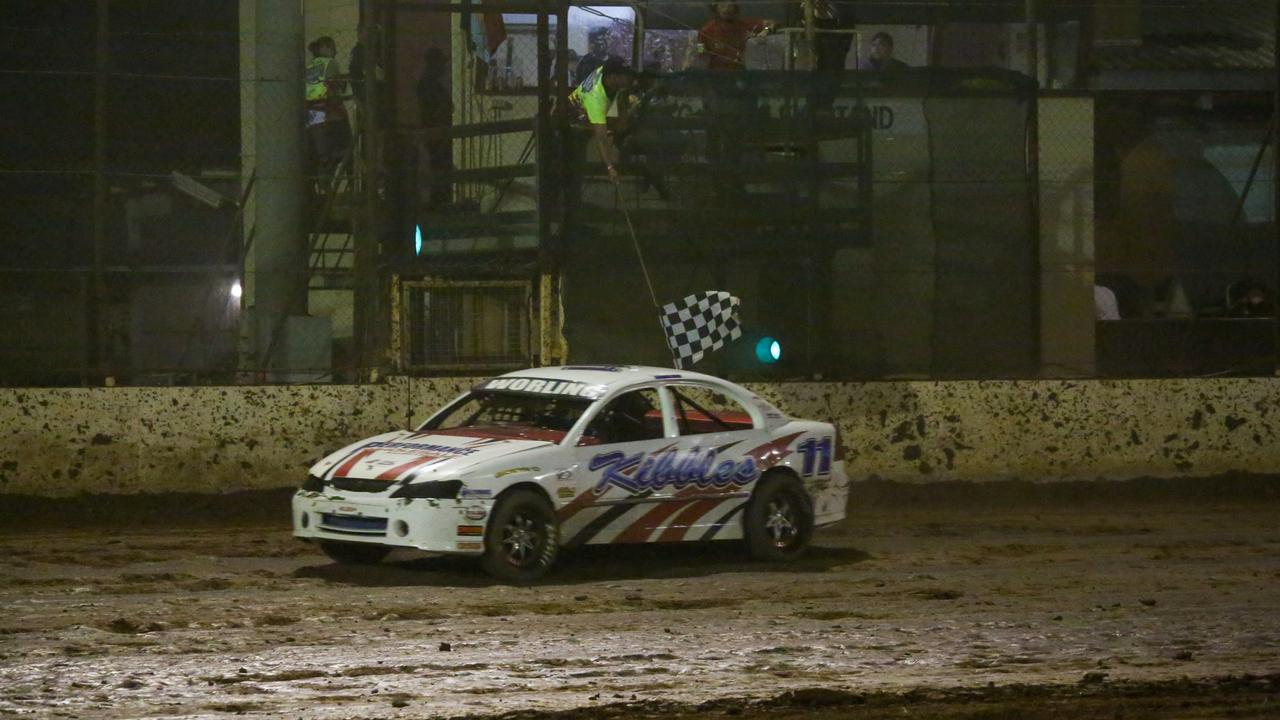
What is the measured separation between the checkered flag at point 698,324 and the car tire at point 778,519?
3773 millimetres

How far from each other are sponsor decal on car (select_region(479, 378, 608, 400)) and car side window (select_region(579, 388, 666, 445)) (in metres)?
0.15

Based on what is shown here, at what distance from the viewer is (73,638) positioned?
27.1 ft

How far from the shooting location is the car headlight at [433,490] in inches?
396

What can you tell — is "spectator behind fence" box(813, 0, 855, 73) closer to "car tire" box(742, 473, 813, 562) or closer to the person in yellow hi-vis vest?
the person in yellow hi-vis vest

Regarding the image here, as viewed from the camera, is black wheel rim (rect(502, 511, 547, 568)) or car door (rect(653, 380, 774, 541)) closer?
black wheel rim (rect(502, 511, 547, 568))

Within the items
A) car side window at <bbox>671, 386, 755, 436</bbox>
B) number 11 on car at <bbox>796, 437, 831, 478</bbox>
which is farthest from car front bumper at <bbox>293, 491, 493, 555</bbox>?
number 11 on car at <bbox>796, 437, 831, 478</bbox>

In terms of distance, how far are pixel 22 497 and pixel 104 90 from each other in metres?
3.29

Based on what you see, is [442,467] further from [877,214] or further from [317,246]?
[877,214]

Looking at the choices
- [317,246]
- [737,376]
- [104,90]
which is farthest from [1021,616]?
[104,90]

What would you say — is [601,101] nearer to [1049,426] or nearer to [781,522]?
[1049,426]

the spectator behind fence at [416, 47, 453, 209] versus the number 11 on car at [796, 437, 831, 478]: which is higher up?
the spectator behind fence at [416, 47, 453, 209]

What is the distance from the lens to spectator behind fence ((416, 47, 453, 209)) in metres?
15.1

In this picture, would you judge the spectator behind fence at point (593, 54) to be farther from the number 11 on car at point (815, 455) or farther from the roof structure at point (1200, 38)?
the number 11 on car at point (815, 455)

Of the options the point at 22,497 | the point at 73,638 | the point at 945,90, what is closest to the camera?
the point at 73,638
